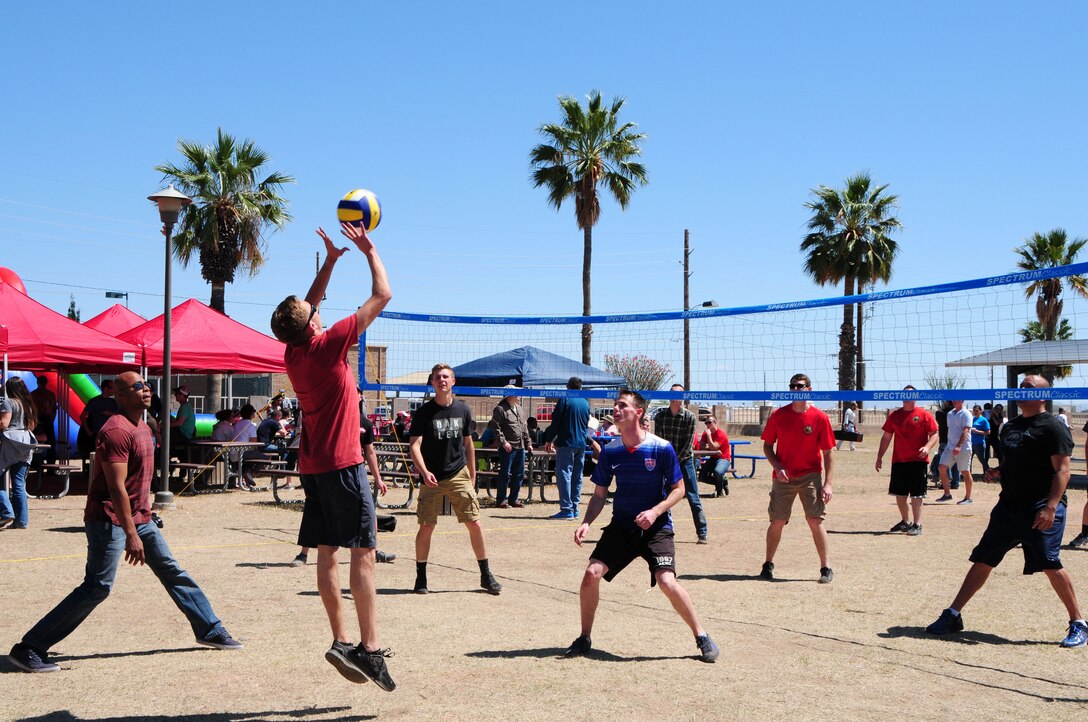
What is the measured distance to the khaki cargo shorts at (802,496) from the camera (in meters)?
8.73

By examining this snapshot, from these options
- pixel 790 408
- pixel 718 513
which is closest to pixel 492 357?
pixel 718 513

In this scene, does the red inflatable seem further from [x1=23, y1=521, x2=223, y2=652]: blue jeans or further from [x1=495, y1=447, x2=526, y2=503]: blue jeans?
[x1=23, y1=521, x2=223, y2=652]: blue jeans

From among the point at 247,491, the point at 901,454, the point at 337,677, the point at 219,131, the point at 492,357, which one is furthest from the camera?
the point at 219,131

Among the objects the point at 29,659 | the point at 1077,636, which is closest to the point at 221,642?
the point at 29,659

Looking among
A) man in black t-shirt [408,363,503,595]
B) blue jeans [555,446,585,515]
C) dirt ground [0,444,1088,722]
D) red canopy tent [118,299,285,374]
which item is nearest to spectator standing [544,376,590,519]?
blue jeans [555,446,585,515]

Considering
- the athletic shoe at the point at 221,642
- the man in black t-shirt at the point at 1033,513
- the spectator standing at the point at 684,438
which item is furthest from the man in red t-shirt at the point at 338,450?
the spectator standing at the point at 684,438

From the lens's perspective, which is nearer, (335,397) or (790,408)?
(335,397)

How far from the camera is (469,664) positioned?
575 centimetres

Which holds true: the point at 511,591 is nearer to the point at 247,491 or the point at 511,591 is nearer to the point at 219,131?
the point at 247,491

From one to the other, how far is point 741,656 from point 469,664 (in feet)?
5.14

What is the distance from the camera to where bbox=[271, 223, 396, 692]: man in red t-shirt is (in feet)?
15.8

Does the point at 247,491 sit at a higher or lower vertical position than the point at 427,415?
lower

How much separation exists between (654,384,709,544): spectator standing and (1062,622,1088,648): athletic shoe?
15.6ft

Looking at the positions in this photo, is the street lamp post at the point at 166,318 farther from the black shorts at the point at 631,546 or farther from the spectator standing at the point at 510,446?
the black shorts at the point at 631,546
